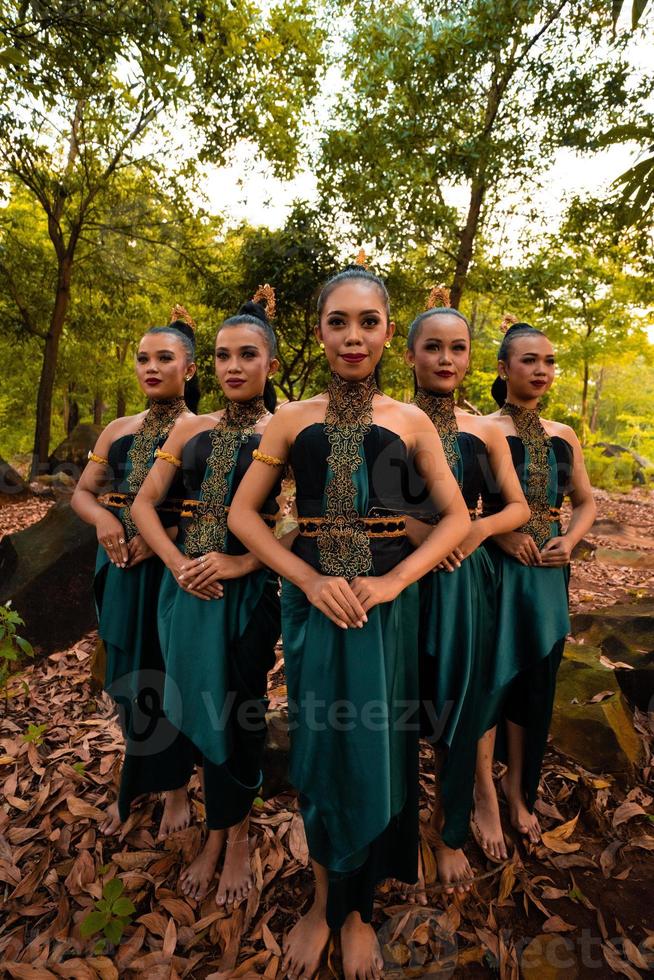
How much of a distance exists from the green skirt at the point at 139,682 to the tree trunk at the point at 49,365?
10.2 metres

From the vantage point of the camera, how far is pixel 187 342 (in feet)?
9.27

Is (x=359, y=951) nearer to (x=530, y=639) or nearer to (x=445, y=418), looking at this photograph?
(x=530, y=639)

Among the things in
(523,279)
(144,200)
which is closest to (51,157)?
(144,200)

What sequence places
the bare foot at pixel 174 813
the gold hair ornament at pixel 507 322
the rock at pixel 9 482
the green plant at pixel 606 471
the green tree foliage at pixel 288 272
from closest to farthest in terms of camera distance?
the bare foot at pixel 174 813 → the gold hair ornament at pixel 507 322 → the green tree foliage at pixel 288 272 → the rock at pixel 9 482 → the green plant at pixel 606 471

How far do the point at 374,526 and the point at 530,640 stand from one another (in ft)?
4.04

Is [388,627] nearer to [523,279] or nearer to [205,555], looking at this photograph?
[205,555]

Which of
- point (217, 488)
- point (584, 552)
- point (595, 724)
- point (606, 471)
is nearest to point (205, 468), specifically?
point (217, 488)

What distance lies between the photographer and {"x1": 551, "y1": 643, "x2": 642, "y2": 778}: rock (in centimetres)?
316

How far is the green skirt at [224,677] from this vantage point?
7.52 feet

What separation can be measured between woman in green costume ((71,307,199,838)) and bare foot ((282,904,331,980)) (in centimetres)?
90

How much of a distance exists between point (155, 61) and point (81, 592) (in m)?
4.52

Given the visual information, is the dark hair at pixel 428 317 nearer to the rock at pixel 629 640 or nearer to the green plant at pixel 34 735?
the rock at pixel 629 640

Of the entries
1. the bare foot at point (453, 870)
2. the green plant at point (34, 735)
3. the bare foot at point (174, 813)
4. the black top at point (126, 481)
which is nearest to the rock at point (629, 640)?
the bare foot at point (453, 870)

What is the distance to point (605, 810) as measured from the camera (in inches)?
115
